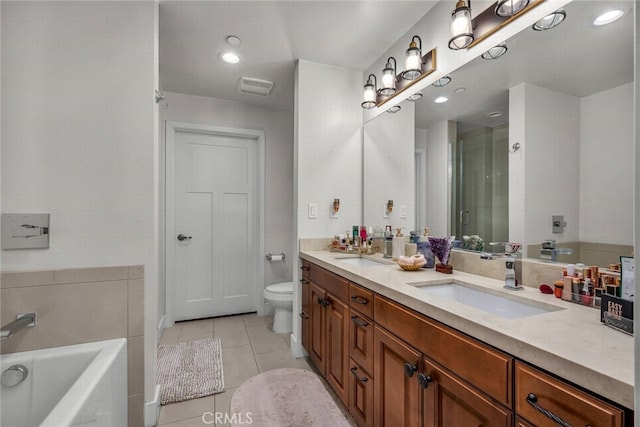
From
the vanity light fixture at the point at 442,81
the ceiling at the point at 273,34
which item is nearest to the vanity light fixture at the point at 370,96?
the ceiling at the point at 273,34

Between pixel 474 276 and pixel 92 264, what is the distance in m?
2.02

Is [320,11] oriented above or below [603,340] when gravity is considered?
above

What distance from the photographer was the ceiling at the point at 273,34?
185 centimetres

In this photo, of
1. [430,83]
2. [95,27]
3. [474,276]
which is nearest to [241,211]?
[95,27]

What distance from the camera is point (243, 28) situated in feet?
6.72

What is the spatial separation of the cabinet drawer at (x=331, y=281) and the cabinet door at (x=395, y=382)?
0.35 metres

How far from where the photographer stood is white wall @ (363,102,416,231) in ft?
6.97

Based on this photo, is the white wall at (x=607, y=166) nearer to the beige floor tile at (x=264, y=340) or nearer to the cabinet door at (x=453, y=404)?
the cabinet door at (x=453, y=404)

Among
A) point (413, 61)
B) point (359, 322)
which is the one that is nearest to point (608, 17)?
point (413, 61)

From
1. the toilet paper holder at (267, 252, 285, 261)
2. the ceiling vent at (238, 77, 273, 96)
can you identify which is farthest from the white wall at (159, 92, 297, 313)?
the ceiling vent at (238, 77, 273, 96)

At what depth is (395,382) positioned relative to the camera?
119 cm

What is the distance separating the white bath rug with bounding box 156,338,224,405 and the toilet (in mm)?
566

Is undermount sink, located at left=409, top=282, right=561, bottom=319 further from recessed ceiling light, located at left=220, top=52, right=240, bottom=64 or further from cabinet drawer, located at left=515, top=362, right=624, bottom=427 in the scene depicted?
recessed ceiling light, located at left=220, top=52, right=240, bottom=64

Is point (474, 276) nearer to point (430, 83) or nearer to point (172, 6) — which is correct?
point (430, 83)
